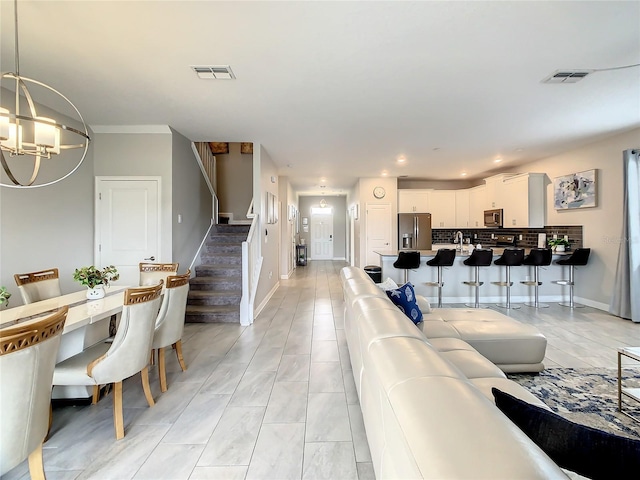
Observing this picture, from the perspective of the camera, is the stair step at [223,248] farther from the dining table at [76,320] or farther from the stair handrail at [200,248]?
the dining table at [76,320]

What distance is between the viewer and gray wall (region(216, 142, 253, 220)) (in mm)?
7512

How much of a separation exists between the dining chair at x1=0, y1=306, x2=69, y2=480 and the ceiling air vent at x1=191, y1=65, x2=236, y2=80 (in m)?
2.25

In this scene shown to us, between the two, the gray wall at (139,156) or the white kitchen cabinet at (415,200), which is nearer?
the gray wall at (139,156)

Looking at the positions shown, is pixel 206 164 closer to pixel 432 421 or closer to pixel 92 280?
pixel 92 280

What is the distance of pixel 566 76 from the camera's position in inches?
111

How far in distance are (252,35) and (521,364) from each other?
3517 mm

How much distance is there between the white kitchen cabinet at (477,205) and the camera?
7.43 meters

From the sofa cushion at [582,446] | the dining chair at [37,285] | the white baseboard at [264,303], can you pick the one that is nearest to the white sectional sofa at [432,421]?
the sofa cushion at [582,446]

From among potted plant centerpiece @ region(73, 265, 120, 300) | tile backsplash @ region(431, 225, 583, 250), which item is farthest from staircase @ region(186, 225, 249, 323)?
tile backsplash @ region(431, 225, 583, 250)

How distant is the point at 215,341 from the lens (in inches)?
146

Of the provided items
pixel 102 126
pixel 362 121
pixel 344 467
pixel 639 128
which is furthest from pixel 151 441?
pixel 639 128

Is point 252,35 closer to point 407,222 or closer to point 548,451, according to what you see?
point 548,451

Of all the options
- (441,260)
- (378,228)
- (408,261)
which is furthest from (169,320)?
(378,228)

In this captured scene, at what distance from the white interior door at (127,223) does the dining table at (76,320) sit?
1.75 meters
